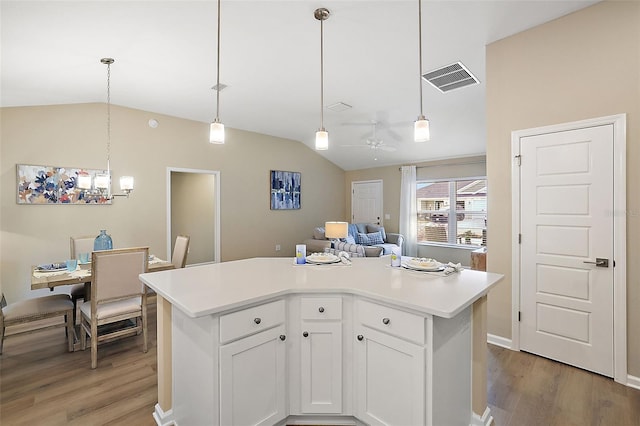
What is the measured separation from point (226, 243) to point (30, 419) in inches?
155

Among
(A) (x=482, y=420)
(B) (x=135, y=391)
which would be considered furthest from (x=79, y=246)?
(A) (x=482, y=420)

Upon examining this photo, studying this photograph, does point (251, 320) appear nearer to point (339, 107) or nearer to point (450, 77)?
point (450, 77)

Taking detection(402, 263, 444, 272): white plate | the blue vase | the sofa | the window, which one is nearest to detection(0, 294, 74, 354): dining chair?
the blue vase

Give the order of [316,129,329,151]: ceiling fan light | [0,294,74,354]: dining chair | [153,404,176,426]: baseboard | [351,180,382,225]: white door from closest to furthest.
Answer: [153,404,176,426]: baseboard
[316,129,329,151]: ceiling fan light
[0,294,74,354]: dining chair
[351,180,382,225]: white door

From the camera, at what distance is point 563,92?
8.45 ft

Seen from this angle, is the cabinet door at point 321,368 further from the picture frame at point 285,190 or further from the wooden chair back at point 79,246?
the picture frame at point 285,190

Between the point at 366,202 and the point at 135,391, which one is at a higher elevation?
the point at 366,202

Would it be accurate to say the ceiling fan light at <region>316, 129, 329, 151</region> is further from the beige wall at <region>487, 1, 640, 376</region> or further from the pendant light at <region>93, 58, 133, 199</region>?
the pendant light at <region>93, 58, 133, 199</region>

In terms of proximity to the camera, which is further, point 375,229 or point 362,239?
point 375,229

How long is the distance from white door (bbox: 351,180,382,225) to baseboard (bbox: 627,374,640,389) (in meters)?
5.59

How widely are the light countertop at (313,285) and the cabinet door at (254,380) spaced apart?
24cm

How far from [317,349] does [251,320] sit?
1.51 feet

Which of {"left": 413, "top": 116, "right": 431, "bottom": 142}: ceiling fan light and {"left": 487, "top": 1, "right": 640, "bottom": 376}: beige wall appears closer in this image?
{"left": 413, "top": 116, "right": 431, "bottom": 142}: ceiling fan light

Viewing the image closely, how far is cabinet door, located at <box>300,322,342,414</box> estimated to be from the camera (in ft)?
5.84
